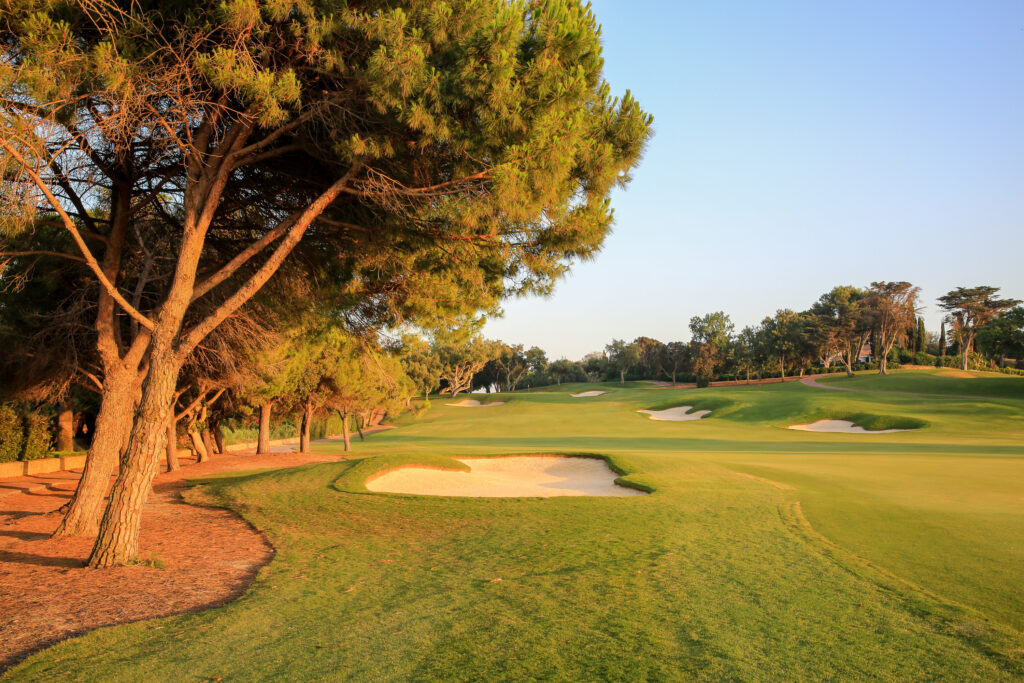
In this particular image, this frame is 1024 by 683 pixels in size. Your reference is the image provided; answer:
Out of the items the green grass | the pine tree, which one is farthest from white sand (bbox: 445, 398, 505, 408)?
the pine tree

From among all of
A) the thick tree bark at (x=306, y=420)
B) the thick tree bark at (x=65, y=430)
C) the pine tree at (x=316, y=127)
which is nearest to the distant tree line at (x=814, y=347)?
the thick tree bark at (x=306, y=420)

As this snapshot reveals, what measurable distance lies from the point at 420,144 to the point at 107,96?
3854mm

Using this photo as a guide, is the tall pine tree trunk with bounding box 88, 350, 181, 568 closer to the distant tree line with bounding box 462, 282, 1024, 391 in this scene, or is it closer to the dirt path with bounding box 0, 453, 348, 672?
the dirt path with bounding box 0, 453, 348, 672

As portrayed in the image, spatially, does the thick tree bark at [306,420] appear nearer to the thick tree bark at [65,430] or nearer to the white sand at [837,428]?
the thick tree bark at [65,430]

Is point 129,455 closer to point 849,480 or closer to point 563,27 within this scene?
point 563,27

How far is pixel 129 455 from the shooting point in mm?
7488

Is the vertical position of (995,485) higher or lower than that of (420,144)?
lower

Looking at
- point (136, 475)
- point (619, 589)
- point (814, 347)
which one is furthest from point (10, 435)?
point (814, 347)

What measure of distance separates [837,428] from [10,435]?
37.3m

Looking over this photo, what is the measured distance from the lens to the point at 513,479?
16562 mm

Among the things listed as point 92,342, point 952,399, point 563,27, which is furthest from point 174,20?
point 952,399

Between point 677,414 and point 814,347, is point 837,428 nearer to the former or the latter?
point 677,414

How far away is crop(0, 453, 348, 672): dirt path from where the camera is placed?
5.52m

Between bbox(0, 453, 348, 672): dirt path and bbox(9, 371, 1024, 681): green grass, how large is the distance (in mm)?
398
